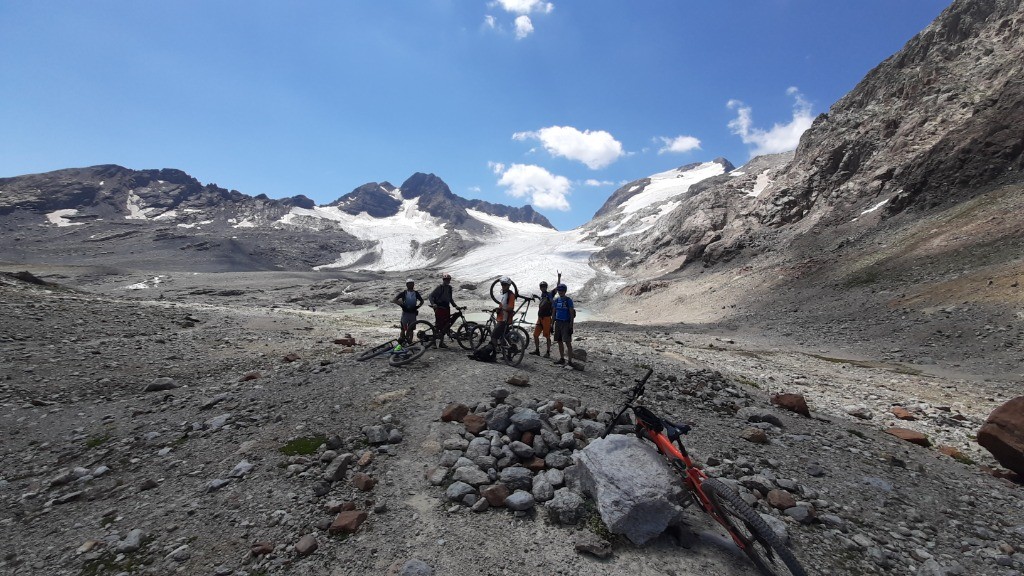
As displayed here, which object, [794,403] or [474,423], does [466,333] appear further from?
[794,403]

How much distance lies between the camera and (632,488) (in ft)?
17.2

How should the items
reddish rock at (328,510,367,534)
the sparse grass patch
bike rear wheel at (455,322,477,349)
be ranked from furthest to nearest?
bike rear wheel at (455,322,477,349) → the sparse grass patch → reddish rock at (328,510,367,534)

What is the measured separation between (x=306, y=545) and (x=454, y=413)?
3.21m

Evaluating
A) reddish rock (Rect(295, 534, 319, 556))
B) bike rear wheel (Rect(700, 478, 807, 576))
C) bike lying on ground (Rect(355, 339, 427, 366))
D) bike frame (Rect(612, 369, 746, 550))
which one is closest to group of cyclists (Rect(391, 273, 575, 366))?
bike lying on ground (Rect(355, 339, 427, 366))

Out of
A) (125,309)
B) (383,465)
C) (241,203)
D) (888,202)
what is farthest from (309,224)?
(383,465)

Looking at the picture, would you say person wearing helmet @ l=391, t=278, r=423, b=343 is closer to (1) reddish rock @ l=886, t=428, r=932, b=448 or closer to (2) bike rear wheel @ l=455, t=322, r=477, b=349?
(2) bike rear wheel @ l=455, t=322, r=477, b=349

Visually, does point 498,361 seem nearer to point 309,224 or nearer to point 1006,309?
point 1006,309

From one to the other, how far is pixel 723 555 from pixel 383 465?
465 cm

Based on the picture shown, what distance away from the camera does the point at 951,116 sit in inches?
1854

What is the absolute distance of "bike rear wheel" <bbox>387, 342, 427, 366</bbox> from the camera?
11555 mm

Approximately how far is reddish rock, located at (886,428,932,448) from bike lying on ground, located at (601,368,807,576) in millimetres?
7290

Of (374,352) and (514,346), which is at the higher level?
(514,346)

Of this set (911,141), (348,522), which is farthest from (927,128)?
(348,522)

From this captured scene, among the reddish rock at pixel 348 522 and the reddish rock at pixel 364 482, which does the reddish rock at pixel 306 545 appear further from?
→ the reddish rock at pixel 364 482
